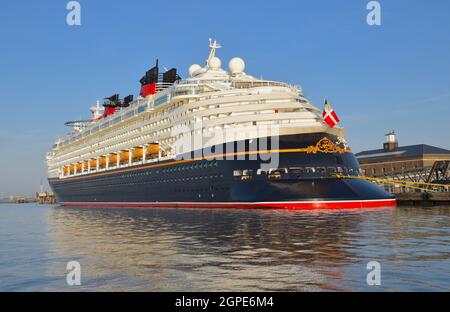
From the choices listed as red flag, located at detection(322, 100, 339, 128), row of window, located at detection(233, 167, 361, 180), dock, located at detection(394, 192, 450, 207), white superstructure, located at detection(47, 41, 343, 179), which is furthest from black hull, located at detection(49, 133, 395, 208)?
dock, located at detection(394, 192, 450, 207)

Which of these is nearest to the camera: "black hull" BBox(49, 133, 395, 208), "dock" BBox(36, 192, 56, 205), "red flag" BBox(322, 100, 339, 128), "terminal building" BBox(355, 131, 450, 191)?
"black hull" BBox(49, 133, 395, 208)

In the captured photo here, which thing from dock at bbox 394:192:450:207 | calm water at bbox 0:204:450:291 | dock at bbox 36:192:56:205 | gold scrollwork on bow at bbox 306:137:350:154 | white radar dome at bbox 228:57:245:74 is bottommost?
dock at bbox 36:192:56:205

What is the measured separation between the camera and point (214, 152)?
42719mm

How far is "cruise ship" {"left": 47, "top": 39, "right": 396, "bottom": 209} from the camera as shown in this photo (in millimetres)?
39000

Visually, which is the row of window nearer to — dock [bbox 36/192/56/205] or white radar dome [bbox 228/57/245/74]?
white radar dome [bbox 228/57/245/74]

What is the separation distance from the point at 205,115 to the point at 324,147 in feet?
43.8

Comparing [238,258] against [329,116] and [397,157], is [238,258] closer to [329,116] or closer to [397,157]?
[329,116]

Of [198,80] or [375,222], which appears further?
[198,80]

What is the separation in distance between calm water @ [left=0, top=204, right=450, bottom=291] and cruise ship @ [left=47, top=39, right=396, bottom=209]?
1461 centimetres

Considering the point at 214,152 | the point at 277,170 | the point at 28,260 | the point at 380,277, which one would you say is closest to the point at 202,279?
the point at 380,277

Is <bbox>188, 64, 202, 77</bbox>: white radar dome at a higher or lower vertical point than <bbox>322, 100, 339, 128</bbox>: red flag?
higher

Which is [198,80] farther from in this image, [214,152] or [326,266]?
[326,266]

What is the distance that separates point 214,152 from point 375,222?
19.8 m

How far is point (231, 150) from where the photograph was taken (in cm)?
4178
